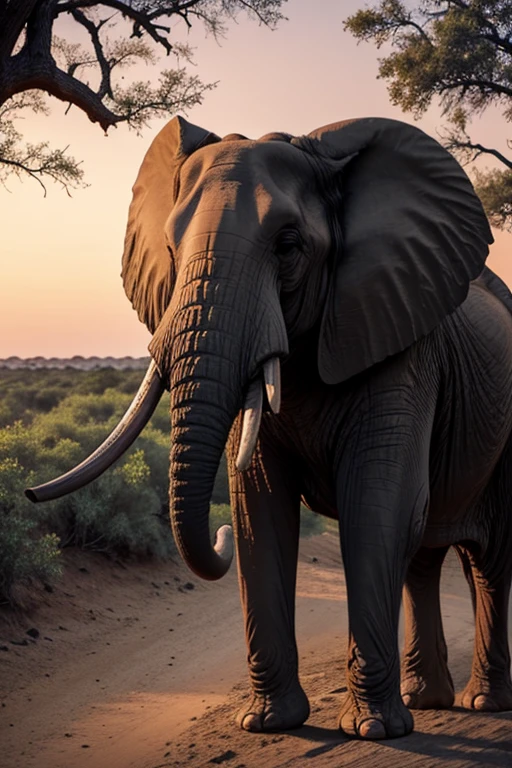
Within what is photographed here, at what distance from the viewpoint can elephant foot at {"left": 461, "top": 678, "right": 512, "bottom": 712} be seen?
7.04 metres

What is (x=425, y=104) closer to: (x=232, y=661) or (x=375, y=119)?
(x=232, y=661)

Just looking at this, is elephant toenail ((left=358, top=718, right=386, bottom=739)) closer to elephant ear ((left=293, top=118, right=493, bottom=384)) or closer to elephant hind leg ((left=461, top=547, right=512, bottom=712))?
elephant ear ((left=293, top=118, right=493, bottom=384))

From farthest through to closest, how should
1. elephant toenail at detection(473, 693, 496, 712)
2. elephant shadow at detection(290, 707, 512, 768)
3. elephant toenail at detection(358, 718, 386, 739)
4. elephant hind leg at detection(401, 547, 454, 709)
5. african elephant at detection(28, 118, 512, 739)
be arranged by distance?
1. elephant hind leg at detection(401, 547, 454, 709)
2. elephant toenail at detection(473, 693, 496, 712)
3. elephant toenail at detection(358, 718, 386, 739)
4. elephant shadow at detection(290, 707, 512, 768)
5. african elephant at detection(28, 118, 512, 739)

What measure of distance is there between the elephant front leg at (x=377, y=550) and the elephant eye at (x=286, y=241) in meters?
0.95

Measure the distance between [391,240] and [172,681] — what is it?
4.26m

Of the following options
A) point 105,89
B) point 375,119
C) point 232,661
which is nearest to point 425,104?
point 105,89

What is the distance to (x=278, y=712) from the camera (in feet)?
19.3

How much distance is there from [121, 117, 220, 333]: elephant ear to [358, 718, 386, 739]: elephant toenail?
2.19 m

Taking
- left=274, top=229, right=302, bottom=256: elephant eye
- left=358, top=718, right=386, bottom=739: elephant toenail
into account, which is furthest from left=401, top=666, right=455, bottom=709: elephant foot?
left=274, top=229, right=302, bottom=256: elephant eye

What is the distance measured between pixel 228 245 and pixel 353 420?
1.18m

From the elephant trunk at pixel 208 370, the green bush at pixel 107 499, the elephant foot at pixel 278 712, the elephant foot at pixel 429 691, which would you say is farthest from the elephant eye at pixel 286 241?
the green bush at pixel 107 499

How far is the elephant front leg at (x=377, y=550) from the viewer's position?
5492 millimetres

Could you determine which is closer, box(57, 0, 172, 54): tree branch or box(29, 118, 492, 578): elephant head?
box(29, 118, 492, 578): elephant head

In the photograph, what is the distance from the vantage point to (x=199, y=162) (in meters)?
5.48
